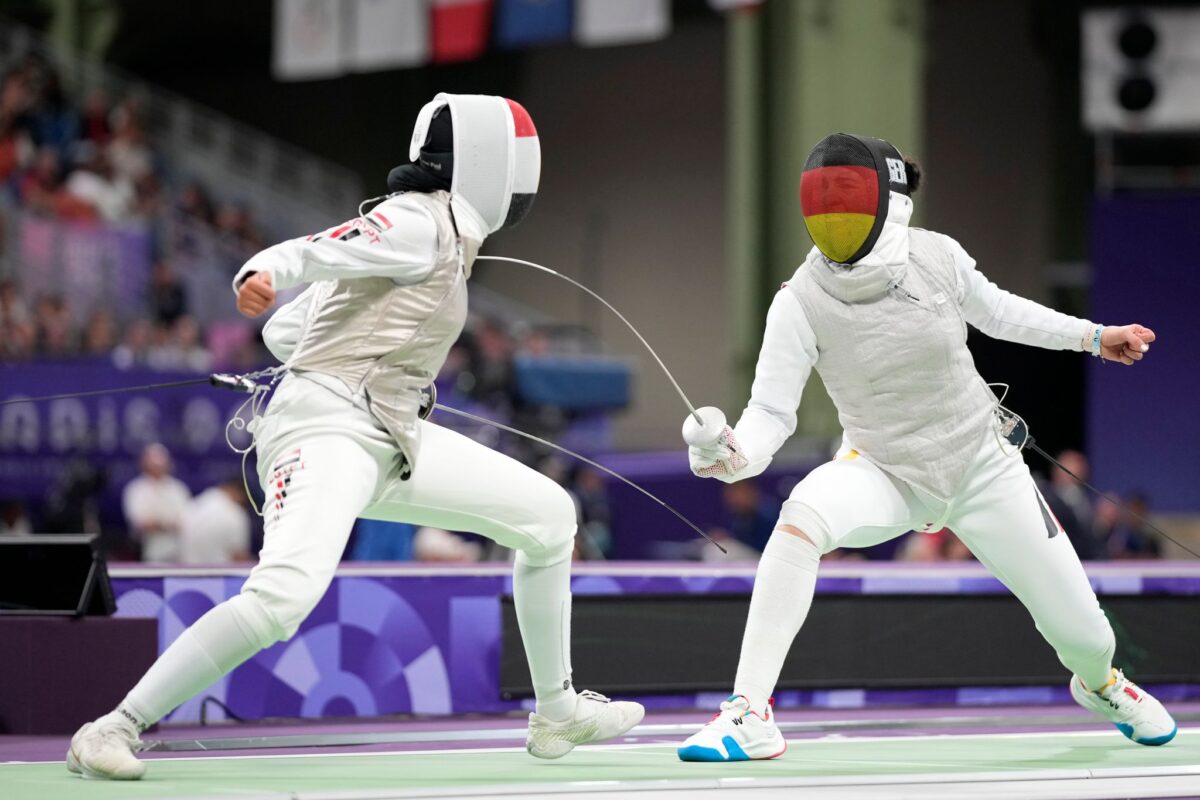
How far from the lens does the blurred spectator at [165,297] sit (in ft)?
37.9

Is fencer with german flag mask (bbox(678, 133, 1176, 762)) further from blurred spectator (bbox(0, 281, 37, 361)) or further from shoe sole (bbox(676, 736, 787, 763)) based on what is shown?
blurred spectator (bbox(0, 281, 37, 361))

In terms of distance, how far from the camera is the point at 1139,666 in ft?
16.8

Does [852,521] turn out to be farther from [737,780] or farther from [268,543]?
[268,543]

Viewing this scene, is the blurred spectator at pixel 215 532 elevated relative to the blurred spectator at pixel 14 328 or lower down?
lower down

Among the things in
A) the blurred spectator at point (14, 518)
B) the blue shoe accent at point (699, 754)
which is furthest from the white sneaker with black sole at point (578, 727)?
the blurred spectator at point (14, 518)

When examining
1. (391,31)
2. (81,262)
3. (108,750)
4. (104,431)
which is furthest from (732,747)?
(391,31)

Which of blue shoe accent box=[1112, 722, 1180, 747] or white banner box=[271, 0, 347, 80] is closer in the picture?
blue shoe accent box=[1112, 722, 1180, 747]

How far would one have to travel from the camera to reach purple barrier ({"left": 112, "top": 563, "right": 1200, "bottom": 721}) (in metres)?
4.59

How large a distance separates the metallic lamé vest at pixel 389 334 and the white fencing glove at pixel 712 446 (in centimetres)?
54

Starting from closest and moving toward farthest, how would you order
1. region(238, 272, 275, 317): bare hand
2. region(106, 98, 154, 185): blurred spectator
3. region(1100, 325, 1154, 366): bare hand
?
region(238, 272, 275, 317): bare hand, region(1100, 325, 1154, 366): bare hand, region(106, 98, 154, 185): blurred spectator

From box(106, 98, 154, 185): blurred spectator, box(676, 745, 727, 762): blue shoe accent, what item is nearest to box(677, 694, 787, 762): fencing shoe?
box(676, 745, 727, 762): blue shoe accent

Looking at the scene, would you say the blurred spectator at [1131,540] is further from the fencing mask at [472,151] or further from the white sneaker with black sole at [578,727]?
the fencing mask at [472,151]

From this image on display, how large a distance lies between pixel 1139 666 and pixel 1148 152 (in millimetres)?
7782

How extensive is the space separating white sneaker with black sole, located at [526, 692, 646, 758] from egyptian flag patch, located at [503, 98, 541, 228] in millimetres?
1074
